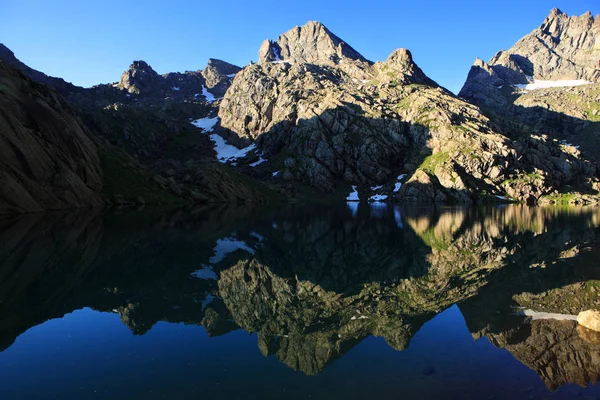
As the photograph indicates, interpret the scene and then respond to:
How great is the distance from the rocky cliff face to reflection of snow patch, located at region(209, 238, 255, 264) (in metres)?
51.7

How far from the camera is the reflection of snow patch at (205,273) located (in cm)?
3021

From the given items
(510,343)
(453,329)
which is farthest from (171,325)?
(510,343)

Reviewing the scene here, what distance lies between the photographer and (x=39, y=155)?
82562mm

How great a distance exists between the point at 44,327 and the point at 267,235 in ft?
123

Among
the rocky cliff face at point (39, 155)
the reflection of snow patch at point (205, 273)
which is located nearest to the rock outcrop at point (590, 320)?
the reflection of snow patch at point (205, 273)

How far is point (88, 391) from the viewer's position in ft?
43.3

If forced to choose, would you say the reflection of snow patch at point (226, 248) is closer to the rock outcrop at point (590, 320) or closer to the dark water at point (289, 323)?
the dark water at point (289, 323)

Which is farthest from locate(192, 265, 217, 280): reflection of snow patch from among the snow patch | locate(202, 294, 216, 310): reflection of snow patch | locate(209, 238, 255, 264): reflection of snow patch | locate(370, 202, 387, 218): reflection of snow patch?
locate(370, 202, 387, 218): reflection of snow patch

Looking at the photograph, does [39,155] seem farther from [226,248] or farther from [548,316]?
[548,316]

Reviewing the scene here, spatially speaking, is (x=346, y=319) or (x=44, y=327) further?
(x=346, y=319)

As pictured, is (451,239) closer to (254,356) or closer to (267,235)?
(267,235)

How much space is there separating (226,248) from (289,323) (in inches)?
958

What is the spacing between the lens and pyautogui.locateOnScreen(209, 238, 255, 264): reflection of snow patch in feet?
124

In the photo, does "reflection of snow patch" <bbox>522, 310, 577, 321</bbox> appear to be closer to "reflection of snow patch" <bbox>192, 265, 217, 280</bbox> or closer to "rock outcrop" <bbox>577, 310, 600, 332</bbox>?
"rock outcrop" <bbox>577, 310, 600, 332</bbox>
